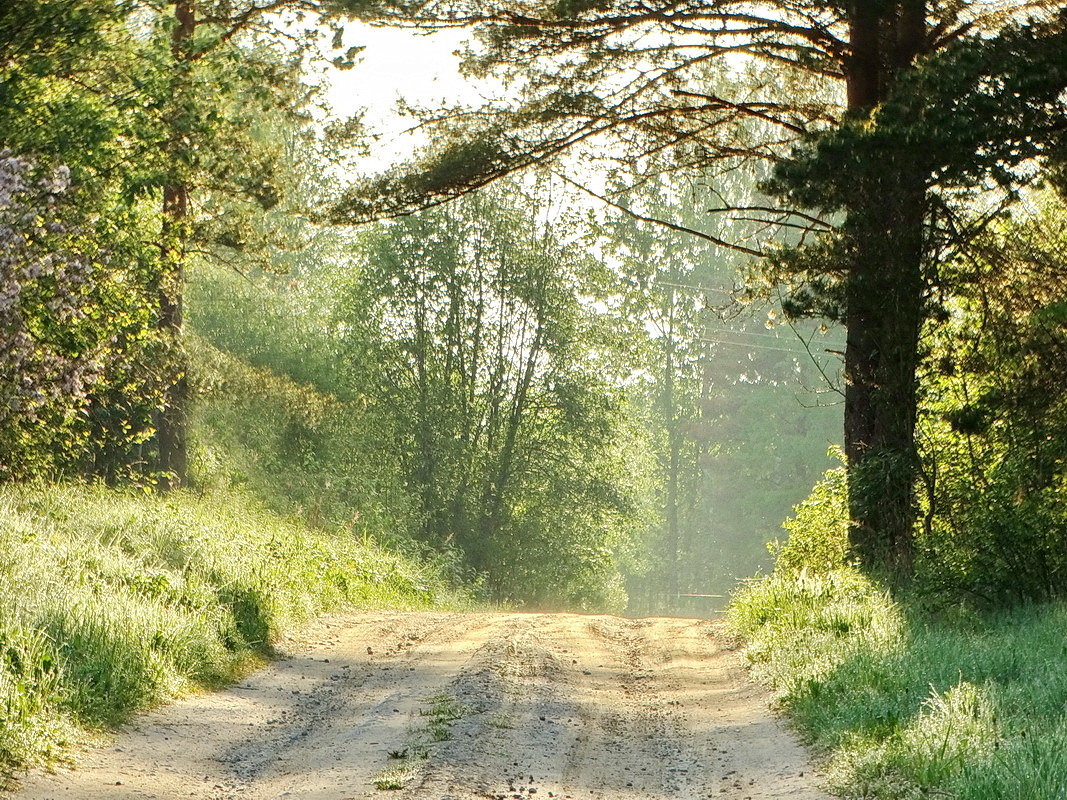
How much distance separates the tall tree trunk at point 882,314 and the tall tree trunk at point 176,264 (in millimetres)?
8875

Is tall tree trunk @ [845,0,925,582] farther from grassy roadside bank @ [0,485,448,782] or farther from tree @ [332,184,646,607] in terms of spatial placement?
tree @ [332,184,646,607]

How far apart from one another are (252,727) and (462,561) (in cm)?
2191

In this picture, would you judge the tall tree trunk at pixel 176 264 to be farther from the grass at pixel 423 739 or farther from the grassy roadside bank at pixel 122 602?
the grass at pixel 423 739

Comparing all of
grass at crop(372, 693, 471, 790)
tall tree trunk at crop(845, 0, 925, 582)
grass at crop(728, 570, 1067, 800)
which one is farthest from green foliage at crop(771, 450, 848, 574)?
grass at crop(372, 693, 471, 790)

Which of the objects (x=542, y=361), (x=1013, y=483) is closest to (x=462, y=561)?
(x=542, y=361)

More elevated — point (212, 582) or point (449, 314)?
point (449, 314)

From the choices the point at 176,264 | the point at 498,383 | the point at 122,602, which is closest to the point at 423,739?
the point at 122,602

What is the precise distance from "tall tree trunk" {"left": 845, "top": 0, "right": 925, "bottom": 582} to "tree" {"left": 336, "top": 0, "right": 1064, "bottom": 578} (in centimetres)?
2

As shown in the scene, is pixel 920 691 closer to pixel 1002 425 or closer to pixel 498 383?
pixel 1002 425

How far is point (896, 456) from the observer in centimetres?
1401

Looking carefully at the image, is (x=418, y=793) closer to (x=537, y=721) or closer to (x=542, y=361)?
(x=537, y=721)

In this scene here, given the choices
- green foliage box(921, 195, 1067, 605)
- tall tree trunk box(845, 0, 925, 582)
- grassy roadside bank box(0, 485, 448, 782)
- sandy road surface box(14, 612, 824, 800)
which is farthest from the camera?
tall tree trunk box(845, 0, 925, 582)

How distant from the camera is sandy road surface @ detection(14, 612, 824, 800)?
21.8 ft

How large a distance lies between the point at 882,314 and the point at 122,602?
8881mm
